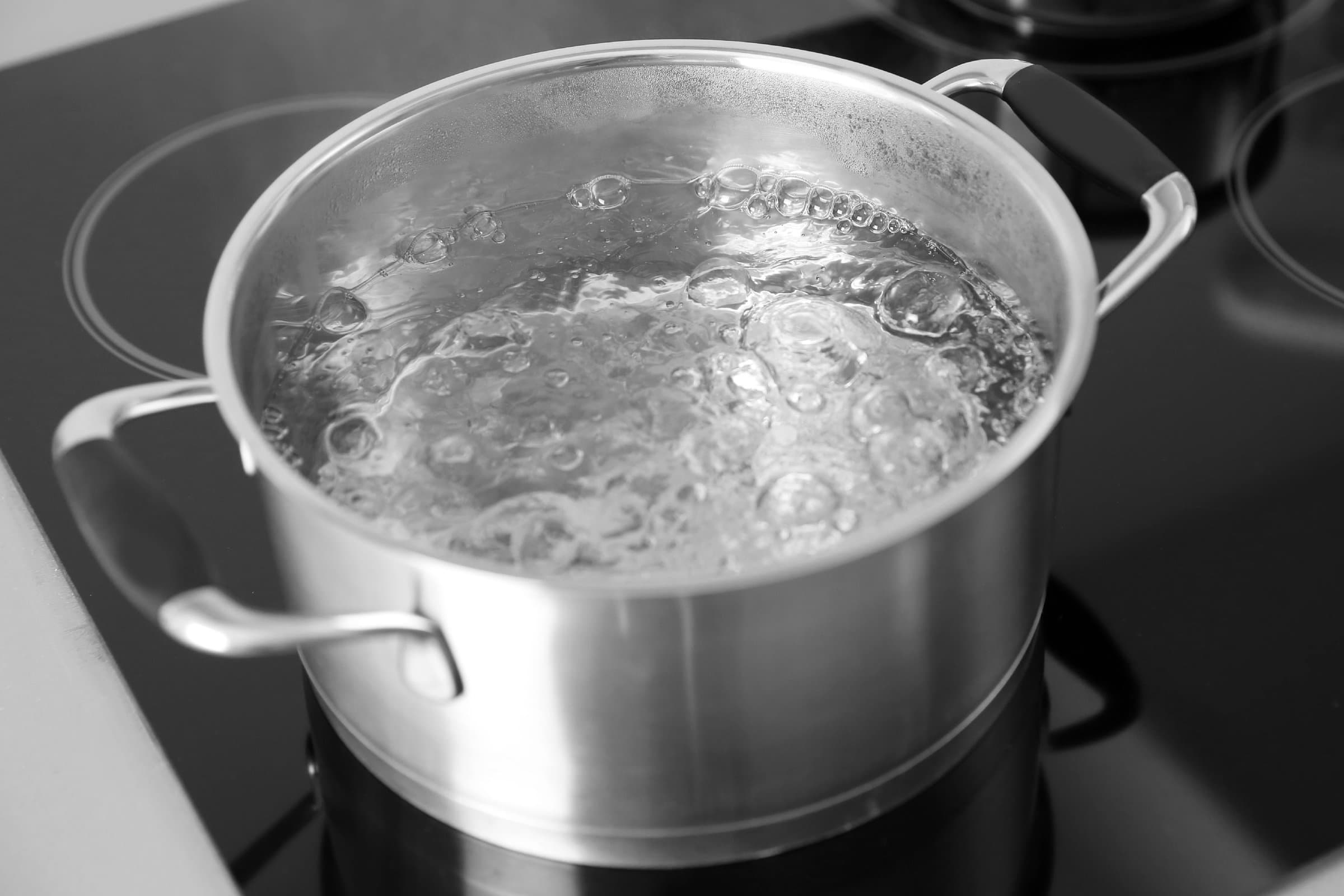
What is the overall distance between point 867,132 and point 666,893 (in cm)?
37

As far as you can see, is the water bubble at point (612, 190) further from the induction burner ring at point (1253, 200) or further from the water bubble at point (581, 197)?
the induction burner ring at point (1253, 200)

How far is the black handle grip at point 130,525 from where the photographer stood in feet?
1.66

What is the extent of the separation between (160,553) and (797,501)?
24cm

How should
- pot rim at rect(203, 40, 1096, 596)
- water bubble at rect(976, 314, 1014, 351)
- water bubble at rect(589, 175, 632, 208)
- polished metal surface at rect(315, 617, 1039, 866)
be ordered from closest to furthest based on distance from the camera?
pot rim at rect(203, 40, 1096, 596) → polished metal surface at rect(315, 617, 1039, 866) → water bubble at rect(976, 314, 1014, 351) → water bubble at rect(589, 175, 632, 208)

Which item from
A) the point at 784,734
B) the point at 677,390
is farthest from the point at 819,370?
the point at 784,734

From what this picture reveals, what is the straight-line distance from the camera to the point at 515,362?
0.70 meters

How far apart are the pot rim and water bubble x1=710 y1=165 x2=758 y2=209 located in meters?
0.07

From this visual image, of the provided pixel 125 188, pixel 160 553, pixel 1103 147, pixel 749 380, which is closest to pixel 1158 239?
pixel 1103 147

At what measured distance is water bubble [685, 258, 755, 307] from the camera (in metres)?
0.73

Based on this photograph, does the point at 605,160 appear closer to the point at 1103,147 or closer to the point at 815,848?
the point at 1103,147

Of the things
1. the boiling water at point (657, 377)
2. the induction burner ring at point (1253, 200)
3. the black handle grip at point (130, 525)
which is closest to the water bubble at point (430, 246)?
the boiling water at point (657, 377)

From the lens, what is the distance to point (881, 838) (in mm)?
598

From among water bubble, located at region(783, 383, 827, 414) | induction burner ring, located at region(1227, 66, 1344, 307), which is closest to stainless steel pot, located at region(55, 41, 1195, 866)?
water bubble, located at region(783, 383, 827, 414)

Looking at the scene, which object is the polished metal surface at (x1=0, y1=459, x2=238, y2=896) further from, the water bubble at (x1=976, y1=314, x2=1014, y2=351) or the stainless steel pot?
the water bubble at (x1=976, y1=314, x2=1014, y2=351)
